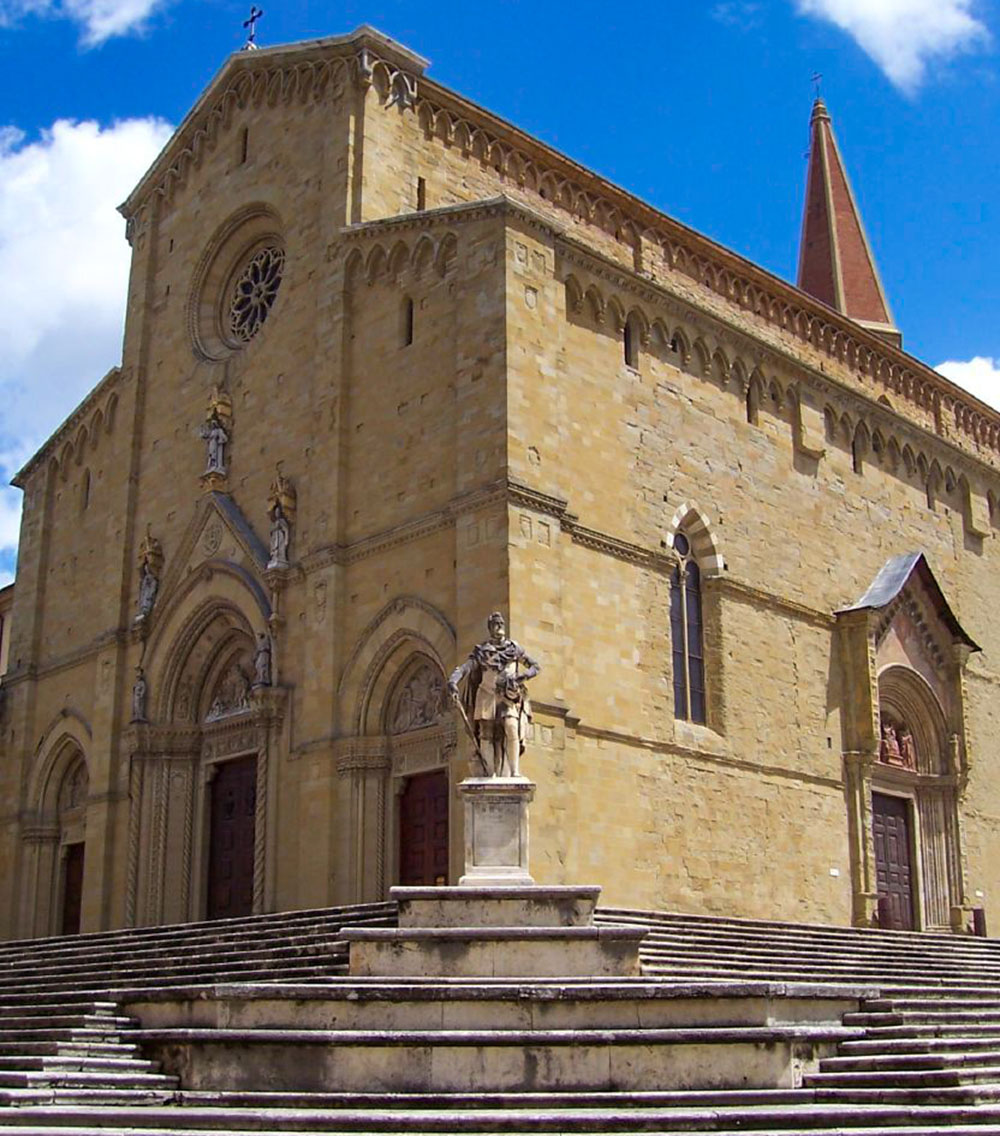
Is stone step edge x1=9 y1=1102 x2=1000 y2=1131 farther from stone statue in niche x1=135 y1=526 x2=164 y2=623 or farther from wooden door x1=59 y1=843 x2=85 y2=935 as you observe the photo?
wooden door x1=59 y1=843 x2=85 y2=935

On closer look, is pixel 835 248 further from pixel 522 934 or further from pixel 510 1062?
pixel 510 1062

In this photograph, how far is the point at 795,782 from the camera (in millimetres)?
26375

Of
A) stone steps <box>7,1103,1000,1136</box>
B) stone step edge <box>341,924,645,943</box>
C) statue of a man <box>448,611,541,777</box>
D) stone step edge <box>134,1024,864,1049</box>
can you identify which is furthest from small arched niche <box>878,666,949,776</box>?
stone steps <box>7,1103,1000,1136</box>

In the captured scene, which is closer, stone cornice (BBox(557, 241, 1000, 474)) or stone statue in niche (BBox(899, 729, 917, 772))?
stone cornice (BBox(557, 241, 1000, 474))

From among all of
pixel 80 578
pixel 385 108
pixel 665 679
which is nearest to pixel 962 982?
pixel 665 679

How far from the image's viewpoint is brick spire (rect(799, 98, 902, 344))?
4222cm

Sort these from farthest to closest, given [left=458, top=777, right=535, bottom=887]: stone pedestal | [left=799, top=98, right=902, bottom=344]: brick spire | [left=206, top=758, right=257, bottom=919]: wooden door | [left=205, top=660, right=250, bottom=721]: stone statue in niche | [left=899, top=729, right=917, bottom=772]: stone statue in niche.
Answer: [left=799, top=98, right=902, bottom=344]: brick spire, [left=899, top=729, right=917, bottom=772]: stone statue in niche, [left=205, top=660, right=250, bottom=721]: stone statue in niche, [left=206, top=758, right=257, bottom=919]: wooden door, [left=458, top=777, right=535, bottom=887]: stone pedestal

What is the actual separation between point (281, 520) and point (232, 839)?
5.50 metres

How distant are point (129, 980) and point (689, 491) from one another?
12307 mm

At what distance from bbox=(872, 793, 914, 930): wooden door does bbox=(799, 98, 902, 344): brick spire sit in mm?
16233

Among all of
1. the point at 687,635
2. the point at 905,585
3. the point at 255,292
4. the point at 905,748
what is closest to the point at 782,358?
the point at 905,585

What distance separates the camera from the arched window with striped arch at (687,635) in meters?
24.8

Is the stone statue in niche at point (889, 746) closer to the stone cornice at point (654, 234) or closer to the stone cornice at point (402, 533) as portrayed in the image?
the stone cornice at point (654, 234)

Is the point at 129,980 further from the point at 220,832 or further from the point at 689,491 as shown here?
the point at 689,491
